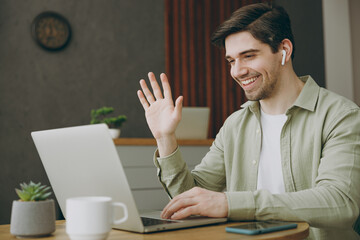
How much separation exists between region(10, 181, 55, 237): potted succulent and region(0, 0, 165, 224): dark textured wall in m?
3.39

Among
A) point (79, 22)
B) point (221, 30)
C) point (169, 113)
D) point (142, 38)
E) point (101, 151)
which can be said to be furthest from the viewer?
point (142, 38)

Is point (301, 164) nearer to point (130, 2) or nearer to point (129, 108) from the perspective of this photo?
point (129, 108)

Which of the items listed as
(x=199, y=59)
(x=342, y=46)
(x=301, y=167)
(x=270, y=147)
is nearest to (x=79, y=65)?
(x=199, y=59)

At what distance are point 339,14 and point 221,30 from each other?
3.54 metres

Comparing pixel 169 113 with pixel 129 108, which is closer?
pixel 169 113

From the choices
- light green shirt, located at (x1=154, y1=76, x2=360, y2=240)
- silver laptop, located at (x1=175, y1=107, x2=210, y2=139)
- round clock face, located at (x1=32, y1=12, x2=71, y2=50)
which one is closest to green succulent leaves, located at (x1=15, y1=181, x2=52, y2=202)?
light green shirt, located at (x1=154, y1=76, x2=360, y2=240)

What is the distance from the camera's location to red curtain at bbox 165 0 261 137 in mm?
4922

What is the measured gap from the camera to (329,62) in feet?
15.9

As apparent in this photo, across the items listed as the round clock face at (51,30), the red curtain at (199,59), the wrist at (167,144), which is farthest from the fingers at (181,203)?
the red curtain at (199,59)

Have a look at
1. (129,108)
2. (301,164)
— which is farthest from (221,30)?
(129,108)

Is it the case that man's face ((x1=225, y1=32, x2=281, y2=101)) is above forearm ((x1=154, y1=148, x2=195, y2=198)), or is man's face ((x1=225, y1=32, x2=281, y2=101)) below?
above

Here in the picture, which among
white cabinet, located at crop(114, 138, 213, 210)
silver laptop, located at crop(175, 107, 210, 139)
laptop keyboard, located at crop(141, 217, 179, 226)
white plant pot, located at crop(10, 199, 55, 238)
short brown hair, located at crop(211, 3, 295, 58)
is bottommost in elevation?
white cabinet, located at crop(114, 138, 213, 210)

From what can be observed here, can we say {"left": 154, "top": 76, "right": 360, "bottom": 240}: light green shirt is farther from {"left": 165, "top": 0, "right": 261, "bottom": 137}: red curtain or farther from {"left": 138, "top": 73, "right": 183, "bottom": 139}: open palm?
{"left": 165, "top": 0, "right": 261, "bottom": 137}: red curtain

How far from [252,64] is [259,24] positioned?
145 mm
